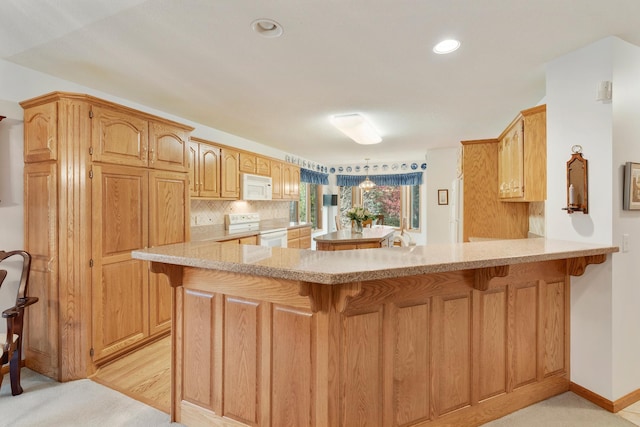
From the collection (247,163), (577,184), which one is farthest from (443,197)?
(577,184)

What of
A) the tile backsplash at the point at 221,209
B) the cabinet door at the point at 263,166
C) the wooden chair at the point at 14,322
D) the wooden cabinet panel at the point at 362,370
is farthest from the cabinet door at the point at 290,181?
the wooden cabinet panel at the point at 362,370

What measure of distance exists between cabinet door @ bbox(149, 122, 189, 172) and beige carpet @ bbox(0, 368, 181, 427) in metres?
1.83

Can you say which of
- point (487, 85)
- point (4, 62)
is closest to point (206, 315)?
point (4, 62)

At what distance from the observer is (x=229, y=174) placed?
441cm

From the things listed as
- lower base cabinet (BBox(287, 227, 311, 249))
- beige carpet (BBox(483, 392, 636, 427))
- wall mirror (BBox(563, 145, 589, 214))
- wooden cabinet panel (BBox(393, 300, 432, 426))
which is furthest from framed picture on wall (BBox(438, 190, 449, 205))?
wooden cabinet panel (BBox(393, 300, 432, 426))

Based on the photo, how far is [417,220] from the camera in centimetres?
775

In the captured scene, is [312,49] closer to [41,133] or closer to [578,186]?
A: [578,186]

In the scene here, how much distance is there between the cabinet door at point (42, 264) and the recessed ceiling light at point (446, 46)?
293 centimetres

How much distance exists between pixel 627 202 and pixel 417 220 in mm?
5777

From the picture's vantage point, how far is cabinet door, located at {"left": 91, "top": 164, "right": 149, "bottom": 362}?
7.98ft

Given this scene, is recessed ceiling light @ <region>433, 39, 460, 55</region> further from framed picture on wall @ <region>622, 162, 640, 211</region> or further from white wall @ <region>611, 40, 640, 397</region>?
framed picture on wall @ <region>622, 162, 640, 211</region>

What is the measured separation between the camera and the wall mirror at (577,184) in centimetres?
207

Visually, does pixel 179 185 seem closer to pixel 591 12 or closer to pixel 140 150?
pixel 140 150

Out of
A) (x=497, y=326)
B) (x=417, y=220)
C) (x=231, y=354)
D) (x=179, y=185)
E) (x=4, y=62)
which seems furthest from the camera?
(x=417, y=220)
